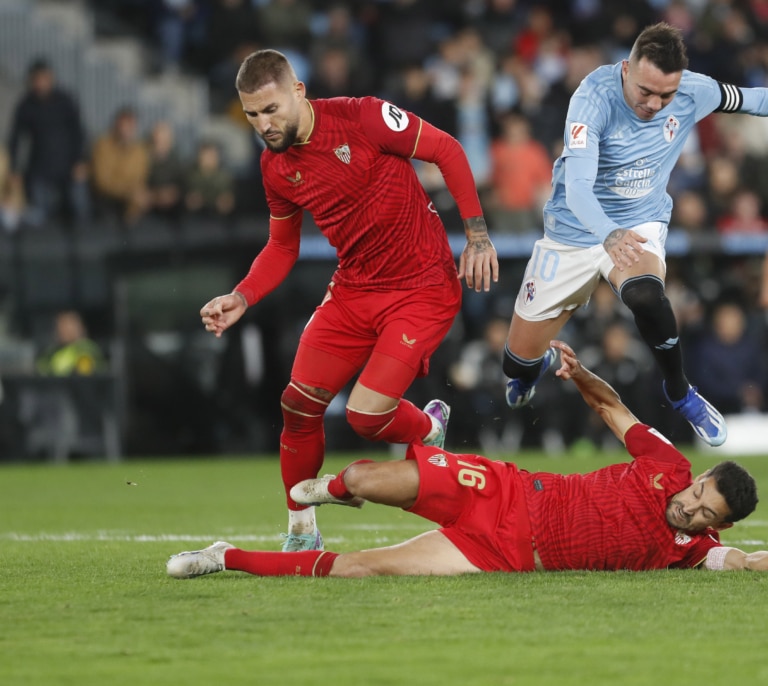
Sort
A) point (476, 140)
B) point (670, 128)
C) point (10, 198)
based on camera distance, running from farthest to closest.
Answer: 1. point (476, 140)
2. point (10, 198)
3. point (670, 128)

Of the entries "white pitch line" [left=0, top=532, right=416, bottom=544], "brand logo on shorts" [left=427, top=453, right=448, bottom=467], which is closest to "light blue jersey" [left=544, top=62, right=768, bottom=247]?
"brand logo on shorts" [left=427, top=453, right=448, bottom=467]

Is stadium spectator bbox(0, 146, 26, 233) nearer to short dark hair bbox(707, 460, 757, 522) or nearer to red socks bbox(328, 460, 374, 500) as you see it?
red socks bbox(328, 460, 374, 500)

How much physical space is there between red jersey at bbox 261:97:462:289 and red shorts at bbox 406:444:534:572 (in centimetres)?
125

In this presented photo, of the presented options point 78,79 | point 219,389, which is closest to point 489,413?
point 219,389

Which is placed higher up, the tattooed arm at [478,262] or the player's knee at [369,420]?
the tattooed arm at [478,262]

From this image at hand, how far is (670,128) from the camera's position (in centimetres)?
792

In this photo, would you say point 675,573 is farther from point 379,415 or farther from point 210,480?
point 210,480

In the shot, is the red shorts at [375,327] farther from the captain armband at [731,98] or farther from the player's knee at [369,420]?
the captain armband at [731,98]

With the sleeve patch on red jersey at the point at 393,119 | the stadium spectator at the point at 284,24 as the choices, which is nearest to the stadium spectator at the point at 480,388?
the stadium spectator at the point at 284,24

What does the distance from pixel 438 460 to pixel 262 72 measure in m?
1.99

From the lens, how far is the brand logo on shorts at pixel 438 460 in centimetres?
644

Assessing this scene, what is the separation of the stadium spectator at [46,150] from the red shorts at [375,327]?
9101mm

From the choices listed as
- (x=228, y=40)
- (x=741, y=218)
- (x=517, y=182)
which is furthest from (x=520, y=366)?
(x=228, y=40)

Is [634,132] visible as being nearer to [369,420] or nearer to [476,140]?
[369,420]
